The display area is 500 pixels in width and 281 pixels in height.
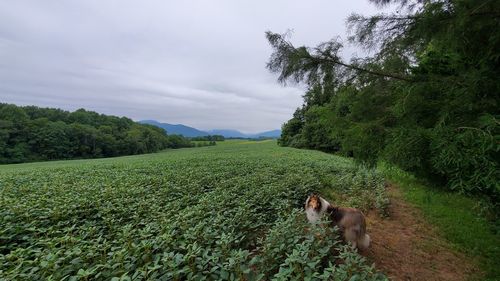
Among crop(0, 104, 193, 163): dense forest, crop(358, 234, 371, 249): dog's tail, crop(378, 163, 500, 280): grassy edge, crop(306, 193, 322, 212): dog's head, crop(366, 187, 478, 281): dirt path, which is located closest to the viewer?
crop(366, 187, 478, 281): dirt path

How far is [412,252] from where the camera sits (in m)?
4.11

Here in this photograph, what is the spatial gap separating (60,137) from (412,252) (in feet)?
199

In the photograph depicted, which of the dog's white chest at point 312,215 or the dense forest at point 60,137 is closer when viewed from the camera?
the dog's white chest at point 312,215

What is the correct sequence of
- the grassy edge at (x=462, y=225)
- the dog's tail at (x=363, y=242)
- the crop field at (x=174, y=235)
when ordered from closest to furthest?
the crop field at (x=174, y=235) → the dog's tail at (x=363, y=242) → the grassy edge at (x=462, y=225)

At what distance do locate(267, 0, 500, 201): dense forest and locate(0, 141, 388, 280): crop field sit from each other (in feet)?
4.39

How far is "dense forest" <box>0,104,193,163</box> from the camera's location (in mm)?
46156

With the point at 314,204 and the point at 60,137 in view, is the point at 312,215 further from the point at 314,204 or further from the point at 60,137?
the point at 60,137

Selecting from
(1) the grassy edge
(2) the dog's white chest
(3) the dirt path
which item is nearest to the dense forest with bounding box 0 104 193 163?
(2) the dog's white chest

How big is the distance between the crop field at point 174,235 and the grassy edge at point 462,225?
118 cm

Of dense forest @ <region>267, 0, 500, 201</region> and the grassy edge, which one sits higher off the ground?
dense forest @ <region>267, 0, 500, 201</region>

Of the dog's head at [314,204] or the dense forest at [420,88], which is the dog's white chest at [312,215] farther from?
the dense forest at [420,88]

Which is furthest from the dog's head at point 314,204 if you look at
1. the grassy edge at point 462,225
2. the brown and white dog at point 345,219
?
the grassy edge at point 462,225

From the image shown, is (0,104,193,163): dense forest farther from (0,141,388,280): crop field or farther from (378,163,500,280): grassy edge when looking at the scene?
(378,163,500,280): grassy edge

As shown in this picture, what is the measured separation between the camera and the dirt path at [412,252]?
140 inches
